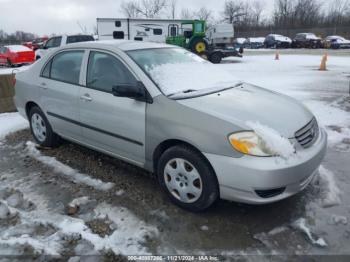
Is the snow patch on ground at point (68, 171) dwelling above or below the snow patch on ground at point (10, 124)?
below

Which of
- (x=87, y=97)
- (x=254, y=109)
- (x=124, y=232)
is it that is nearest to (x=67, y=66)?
(x=87, y=97)

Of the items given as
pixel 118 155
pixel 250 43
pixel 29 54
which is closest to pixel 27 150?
pixel 118 155

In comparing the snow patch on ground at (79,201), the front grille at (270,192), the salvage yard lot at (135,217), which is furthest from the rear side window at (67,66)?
the front grille at (270,192)

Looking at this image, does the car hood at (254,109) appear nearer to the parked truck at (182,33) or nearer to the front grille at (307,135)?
the front grille at (307,135)

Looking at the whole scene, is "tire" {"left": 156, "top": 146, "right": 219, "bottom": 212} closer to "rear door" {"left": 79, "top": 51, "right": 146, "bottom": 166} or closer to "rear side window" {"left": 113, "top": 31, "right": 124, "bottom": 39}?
"rear door" {"left": 79, "top": 51, "right": 146, "bottom": 166}

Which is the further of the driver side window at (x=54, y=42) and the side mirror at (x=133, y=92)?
the driver side window at (x=54, y=42)

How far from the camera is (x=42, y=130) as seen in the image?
15.8 feet

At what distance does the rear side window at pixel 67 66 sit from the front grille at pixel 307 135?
2.69 metres

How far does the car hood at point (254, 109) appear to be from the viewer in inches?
112

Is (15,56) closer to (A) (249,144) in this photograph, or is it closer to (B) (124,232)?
(B) (124,232)

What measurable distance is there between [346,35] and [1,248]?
5015 cm

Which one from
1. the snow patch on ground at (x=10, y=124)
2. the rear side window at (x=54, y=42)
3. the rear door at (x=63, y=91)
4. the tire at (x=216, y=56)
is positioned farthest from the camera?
the tire at (x=216, y=56)

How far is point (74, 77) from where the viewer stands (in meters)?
4.01

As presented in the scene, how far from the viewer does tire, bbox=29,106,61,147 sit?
4.68 metres
